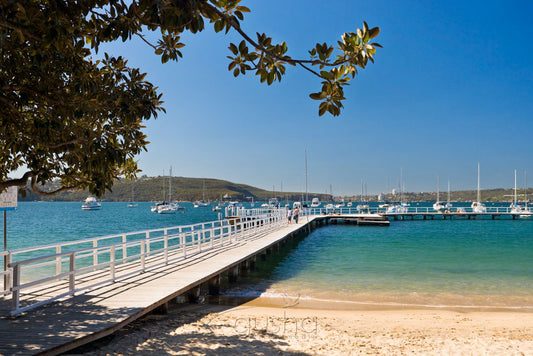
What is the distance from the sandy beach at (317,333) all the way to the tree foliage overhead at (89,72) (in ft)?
12.0

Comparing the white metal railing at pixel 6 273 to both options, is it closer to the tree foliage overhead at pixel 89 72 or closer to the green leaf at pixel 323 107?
the tree foliage overhead at pixel 89 72

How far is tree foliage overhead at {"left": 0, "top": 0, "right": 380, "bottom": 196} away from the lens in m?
3.69

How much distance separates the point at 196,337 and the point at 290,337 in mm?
2142

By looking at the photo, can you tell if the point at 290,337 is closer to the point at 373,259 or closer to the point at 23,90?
the point at 23,90

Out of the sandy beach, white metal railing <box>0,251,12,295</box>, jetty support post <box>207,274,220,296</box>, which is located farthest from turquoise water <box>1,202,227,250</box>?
the sandy beach

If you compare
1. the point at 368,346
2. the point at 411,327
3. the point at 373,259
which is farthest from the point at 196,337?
the point at 373,259

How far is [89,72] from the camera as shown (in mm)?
6402

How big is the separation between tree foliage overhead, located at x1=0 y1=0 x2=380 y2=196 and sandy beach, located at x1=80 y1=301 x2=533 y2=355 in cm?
365

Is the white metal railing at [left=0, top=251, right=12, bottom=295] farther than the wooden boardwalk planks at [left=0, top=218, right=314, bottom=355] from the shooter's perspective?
Yes

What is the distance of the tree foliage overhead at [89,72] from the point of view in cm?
369

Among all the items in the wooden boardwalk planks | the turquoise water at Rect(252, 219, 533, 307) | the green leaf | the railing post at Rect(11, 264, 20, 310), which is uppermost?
the green leaf

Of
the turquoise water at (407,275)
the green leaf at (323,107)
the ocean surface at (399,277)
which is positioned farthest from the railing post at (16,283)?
the turquoise water at (407,275)

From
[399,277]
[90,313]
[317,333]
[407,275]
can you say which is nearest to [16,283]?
[90,313]

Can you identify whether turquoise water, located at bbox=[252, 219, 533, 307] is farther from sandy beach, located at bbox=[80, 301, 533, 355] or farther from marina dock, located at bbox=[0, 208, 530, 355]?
marina dock, located at bbox=[0, 208, 530, 355]
